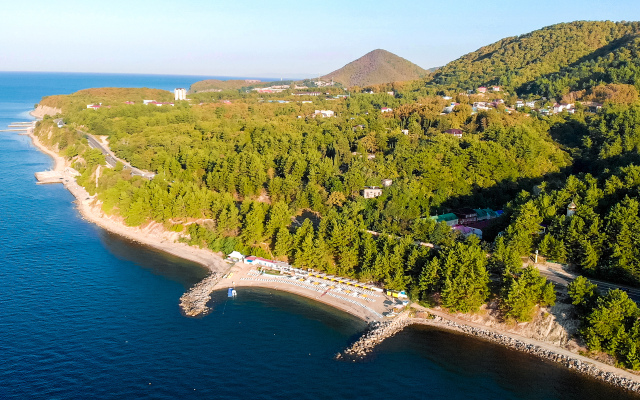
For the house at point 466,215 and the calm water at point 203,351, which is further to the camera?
the house at point 466,215

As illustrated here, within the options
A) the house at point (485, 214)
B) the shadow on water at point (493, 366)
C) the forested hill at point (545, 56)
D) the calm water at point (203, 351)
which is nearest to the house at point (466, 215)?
the house at point (485, 214)

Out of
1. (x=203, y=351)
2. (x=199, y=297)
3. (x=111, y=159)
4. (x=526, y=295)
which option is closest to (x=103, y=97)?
(x=111, y=159)

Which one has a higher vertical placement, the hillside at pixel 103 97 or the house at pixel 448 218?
the hillside at pixel 103 97

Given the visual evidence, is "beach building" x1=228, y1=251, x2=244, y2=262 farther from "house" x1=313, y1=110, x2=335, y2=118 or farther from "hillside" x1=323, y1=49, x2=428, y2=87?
"hillside" x1=323, y1=49, x2=428, y2=87

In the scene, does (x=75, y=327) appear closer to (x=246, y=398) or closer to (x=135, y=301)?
(x=135, y=301)

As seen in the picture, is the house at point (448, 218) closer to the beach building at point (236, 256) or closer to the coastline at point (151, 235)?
the beach building at point (236, 256)

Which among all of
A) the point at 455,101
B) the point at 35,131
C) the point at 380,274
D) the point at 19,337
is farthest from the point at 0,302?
the point at 35,131
